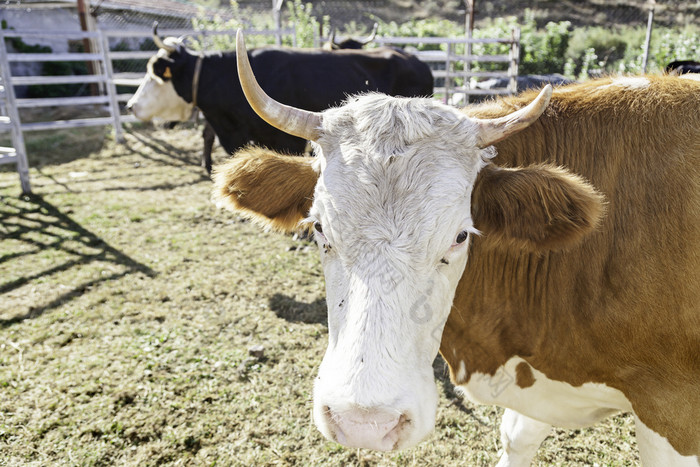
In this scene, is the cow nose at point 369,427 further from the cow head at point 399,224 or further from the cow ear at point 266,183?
the cow ear at point 266,183

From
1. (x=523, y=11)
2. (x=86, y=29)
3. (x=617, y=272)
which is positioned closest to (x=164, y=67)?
(x=617, y=272)

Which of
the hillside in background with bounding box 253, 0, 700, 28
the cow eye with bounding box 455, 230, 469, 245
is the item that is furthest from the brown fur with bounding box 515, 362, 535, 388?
the hillside in background with bounding box 253, 0, 700, 28

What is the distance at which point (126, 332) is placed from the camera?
3791mm

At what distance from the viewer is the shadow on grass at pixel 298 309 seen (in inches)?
158

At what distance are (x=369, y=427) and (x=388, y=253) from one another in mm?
491

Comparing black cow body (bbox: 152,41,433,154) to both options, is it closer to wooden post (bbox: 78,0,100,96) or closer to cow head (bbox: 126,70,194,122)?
cow head (bbox: 126,70,194,122)

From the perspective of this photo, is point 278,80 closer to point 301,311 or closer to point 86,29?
point 301,311

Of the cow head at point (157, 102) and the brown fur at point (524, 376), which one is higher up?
the cow head at point (157, 102)

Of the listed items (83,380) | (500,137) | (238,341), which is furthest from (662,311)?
(83,380)

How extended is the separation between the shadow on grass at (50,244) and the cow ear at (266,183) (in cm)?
291

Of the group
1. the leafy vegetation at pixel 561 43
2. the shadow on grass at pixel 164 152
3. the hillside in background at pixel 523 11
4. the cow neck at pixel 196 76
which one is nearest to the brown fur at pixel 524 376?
the cow neck at pixel 196 76

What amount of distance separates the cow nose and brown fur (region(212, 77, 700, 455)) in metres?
0.80

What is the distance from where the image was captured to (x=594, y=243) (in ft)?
6.12

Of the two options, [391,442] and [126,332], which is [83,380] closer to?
[126,332]
